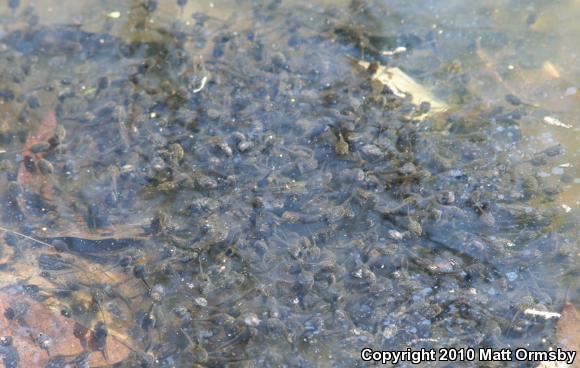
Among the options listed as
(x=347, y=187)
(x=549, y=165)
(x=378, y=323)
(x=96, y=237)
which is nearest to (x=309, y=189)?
(x=347, y=187)

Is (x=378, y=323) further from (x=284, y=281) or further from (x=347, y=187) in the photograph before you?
(x=347, y=187)

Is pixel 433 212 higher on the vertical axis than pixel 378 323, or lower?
higher

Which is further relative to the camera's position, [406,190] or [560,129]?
[560,129]

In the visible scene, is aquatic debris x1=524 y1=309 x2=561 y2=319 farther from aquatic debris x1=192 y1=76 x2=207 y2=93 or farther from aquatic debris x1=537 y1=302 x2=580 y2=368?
aquatic debris x1=192 y1=76 x2=207 y2=93

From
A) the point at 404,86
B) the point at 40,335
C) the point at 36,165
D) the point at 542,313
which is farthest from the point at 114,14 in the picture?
the point at 542,313

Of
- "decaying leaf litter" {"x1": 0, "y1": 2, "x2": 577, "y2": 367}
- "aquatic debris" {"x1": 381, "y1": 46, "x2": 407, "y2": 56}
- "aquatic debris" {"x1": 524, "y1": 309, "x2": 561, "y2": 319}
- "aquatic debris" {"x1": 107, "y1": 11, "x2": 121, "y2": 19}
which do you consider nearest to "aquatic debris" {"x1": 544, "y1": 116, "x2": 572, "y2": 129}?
"decaying leaf litter" {"x1": 0, "y1": 2, "x2": 577, "y2": 367}

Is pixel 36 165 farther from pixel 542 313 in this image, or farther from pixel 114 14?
pixel 542 313
